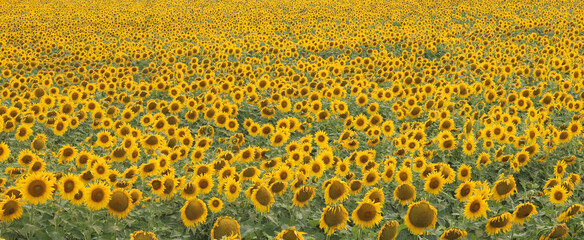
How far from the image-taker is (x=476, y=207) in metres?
4.45

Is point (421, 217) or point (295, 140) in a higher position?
point (421, 217)

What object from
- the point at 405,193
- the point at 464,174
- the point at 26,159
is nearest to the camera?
the point at 405,193

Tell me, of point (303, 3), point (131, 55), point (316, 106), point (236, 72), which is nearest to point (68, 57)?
point (131, 55)

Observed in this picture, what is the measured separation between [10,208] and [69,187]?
49 centimetres

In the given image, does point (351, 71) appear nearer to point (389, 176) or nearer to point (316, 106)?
point (316, 106)

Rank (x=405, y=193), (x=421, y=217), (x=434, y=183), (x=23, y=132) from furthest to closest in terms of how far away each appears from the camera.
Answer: (x=23, y=132) < (x=434, y=183) < (x=405, y=193) < (x=421, y=217)

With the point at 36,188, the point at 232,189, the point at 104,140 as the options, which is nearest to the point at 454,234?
the point at 232,189

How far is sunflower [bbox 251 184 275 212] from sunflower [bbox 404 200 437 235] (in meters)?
1.38

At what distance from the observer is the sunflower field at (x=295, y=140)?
4.47 metres

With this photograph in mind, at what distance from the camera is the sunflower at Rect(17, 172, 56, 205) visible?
4051mm

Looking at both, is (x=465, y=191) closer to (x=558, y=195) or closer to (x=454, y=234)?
(x=558, y=195)

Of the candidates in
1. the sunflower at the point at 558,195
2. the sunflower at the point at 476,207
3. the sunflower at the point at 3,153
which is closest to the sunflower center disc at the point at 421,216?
the sunflower at the point at 476,207

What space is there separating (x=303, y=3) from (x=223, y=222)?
28.0 metres

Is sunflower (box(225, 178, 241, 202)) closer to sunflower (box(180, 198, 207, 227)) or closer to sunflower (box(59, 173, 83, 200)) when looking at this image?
sunflower (box(180, 198, 207, 227))
